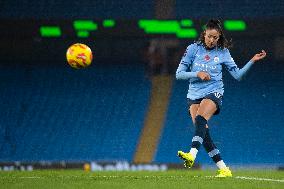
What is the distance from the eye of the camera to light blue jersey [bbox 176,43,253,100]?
9.43 m

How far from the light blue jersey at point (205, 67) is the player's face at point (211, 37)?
19 centimetres

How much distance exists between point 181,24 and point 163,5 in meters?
0.78

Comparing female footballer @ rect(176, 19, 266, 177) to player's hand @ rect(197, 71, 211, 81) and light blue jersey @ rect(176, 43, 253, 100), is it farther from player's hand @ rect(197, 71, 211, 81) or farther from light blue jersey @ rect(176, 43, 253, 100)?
player's hand @ rect(197, 71, 211, 81)

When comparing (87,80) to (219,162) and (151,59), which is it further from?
(219,162)

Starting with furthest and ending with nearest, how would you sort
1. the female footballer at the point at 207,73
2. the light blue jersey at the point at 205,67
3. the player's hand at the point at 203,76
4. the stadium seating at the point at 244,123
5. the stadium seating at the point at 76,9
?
the stadium seating at the point at 76,9 < the stadium seating at the point at 244,123 < the light blue jersey at the point at 205,67 < the female footballer at the point at 207,73 < the player's hand at the point at 203,76

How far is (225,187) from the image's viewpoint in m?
7.88

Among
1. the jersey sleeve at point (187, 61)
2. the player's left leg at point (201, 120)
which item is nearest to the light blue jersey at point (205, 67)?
the jersey sleeve at point (187, 61)

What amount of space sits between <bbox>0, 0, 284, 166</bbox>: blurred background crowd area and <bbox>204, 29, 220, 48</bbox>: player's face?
958 cm

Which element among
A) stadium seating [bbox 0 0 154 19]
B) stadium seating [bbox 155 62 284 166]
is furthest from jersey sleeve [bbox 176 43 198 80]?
stadium seating [bbox 0 0 154 19]

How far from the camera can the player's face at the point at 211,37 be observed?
9234 millimetres

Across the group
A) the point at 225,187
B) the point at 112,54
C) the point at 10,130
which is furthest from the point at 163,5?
the point at 225,187

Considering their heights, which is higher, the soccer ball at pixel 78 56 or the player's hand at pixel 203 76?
the soccer ball at pixel 78 56

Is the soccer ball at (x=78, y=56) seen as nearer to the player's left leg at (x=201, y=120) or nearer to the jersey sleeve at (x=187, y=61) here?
the jersey sleeve at (x=187, y=61)

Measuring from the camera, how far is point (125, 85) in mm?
20922
